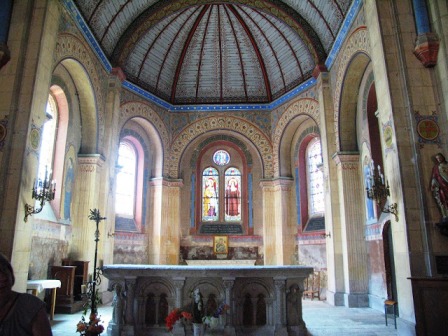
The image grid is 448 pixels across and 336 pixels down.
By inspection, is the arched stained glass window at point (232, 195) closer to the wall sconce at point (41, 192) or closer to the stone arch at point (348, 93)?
the stone arch at point (348, 93)

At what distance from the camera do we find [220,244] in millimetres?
16984

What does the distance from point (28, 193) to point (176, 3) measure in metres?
9.09

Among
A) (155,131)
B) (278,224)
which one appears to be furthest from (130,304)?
(155,131)

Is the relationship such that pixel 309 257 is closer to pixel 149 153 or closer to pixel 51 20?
pixel 149 153

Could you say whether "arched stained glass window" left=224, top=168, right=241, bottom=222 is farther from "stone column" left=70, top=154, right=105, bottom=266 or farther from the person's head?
the person's head

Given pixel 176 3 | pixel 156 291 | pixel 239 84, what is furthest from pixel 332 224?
pixel 176 3

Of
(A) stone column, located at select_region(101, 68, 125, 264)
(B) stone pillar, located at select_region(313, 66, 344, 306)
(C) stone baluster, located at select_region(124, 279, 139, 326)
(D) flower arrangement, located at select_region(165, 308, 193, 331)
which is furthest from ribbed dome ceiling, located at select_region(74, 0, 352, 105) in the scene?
(D) flower arrangement, located at select_region(165, 308, 193, 331)

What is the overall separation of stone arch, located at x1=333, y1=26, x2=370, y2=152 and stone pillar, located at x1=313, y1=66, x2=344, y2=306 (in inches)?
14.7

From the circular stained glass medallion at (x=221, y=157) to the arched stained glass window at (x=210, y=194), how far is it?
431 mm

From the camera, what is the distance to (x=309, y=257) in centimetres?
1544

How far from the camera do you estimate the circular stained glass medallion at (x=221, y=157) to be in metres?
18.3

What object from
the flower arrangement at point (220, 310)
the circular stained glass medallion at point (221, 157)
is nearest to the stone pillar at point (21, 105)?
the flower arrangement at point (220, 310)

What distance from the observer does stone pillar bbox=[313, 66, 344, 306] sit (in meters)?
12.3

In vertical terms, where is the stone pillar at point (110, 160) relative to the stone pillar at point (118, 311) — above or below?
above
